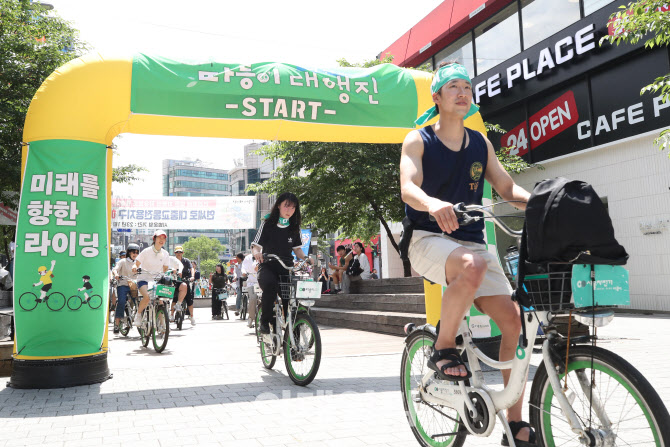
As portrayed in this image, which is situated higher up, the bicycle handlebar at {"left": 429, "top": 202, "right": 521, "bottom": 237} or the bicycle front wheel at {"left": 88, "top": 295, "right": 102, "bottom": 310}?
the bicycle handlebar at {"left": 429, "top": 202, "right": 521, "bottom": 237}

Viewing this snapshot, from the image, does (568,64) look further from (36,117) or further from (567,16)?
(36,117)

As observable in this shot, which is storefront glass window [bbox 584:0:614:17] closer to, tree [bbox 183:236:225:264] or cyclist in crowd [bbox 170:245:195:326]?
cyclist in crowd [bbox 170:245:195:326]

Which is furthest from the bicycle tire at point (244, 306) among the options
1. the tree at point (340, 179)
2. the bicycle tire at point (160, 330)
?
the bicycle tire at point (160, 330)

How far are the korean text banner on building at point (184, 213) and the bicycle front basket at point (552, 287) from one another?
2183 centimetres

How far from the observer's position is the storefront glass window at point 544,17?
52.6 ft

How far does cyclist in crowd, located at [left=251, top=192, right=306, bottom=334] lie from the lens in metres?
6.18

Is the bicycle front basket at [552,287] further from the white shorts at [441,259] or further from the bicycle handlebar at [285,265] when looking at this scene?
the bicycle handlebar at [285,265]

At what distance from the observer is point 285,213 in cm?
634

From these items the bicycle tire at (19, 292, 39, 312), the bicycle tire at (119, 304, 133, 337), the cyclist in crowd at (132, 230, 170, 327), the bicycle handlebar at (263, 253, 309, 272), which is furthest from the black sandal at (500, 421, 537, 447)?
the bicycle tire at (119, 304, 133, 337)

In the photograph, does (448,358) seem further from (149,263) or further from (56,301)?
(149,263)

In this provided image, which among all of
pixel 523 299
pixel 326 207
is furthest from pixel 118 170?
pixel 523 299

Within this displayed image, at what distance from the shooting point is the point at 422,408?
325 cm

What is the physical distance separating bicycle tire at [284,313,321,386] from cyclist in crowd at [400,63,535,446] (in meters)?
2.61

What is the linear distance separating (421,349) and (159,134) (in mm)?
4397
